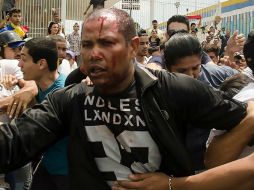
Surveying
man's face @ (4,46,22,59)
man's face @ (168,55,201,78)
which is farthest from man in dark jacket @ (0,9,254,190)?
man's face @ (4,46,22,59)

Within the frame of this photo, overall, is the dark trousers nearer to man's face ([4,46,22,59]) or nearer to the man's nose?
the man's nose

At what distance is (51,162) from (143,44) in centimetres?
323

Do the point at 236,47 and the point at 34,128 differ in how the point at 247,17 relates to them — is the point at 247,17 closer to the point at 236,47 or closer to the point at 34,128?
the point at 236,47

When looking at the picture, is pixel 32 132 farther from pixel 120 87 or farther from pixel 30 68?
pixel 30 68

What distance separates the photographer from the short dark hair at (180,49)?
3.04 m

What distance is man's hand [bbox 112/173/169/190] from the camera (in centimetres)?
186

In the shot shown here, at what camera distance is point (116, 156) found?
1955mm

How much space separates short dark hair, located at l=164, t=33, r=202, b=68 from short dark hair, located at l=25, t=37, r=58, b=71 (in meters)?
0.98

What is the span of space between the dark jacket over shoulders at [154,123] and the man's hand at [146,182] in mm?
71

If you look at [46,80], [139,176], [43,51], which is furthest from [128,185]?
[43,51]

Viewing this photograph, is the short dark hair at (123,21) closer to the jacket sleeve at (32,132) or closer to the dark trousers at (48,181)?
the jacket sleeve at (32,132)

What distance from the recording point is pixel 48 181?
3283 mm

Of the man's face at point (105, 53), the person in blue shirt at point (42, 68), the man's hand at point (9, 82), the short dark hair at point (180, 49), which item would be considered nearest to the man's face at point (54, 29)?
the man's hand at point (9, 82)

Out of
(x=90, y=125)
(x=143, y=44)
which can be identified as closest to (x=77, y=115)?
(x=90, y=125)
